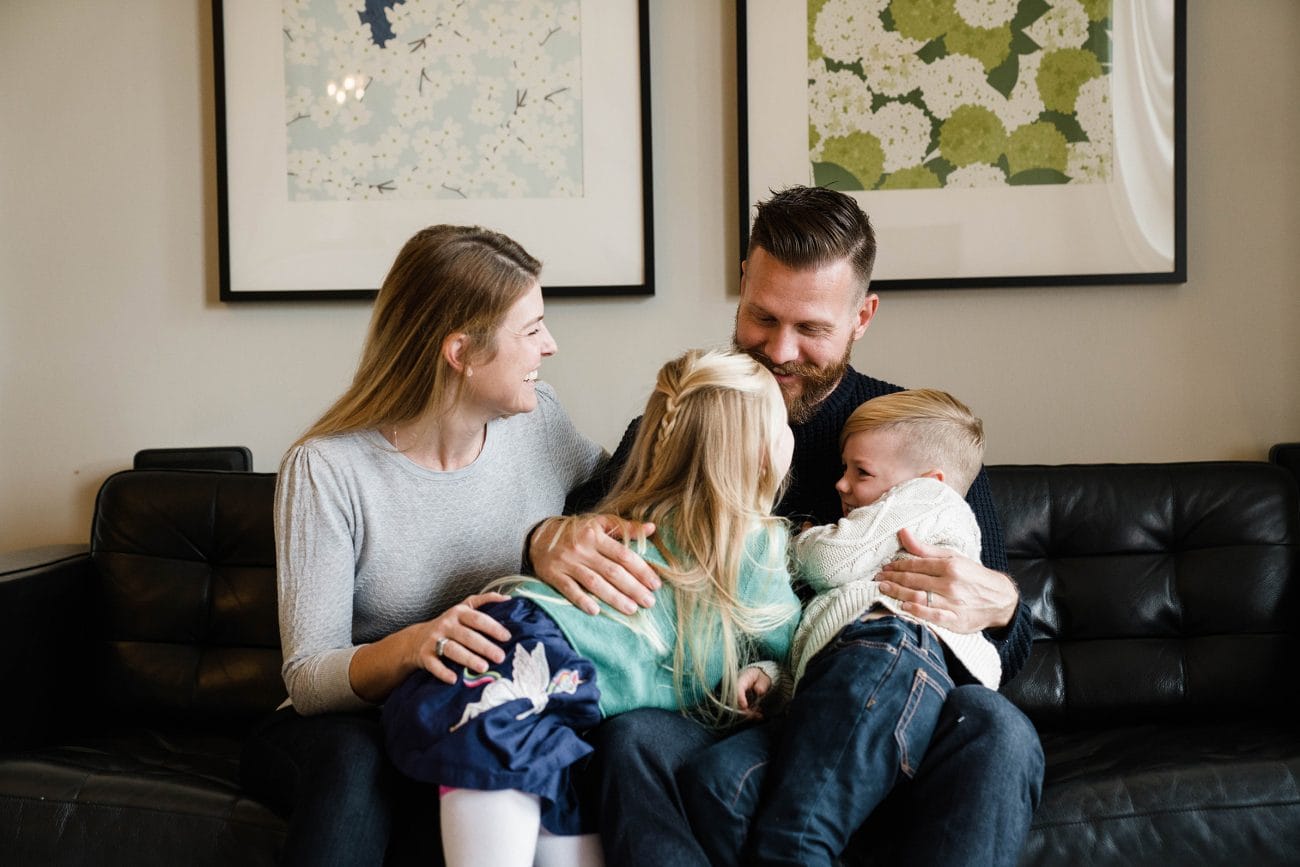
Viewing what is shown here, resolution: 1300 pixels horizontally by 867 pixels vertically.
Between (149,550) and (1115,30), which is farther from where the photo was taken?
(1115,30)

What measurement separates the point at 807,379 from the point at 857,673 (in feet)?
2.00

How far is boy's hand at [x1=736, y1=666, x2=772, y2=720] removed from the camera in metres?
1.59

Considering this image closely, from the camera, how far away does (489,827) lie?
136 centimetres

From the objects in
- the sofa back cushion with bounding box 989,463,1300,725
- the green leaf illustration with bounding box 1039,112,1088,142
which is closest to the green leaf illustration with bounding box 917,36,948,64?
the green leaf illustration with bounding box 1039,112,1088,142

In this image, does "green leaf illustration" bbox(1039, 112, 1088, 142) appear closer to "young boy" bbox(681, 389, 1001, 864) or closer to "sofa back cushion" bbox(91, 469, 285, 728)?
"young boy" bbox(681, 389, 1001, 864)

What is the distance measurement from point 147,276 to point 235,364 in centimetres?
29

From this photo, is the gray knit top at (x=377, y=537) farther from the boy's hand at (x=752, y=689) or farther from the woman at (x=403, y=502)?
the boy's hand at (x=752, y=689)

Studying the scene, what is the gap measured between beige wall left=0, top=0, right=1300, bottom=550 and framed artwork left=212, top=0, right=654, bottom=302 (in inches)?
2.9

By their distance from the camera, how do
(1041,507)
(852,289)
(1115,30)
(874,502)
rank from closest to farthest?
(874,502) < (852,289) < (1041,507) < (1115,30)

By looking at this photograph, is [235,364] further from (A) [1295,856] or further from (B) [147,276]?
(A) [1295,856]

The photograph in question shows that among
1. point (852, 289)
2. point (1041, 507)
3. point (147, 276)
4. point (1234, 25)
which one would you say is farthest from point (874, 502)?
point (147, 276)

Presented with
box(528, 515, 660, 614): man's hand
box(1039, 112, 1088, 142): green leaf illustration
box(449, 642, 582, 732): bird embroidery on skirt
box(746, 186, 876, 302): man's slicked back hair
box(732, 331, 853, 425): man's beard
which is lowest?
box(449, 642, 582, 732): bird embroidery on skirt

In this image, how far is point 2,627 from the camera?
1921 mm

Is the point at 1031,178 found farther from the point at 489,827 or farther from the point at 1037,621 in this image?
the point at 489,827
